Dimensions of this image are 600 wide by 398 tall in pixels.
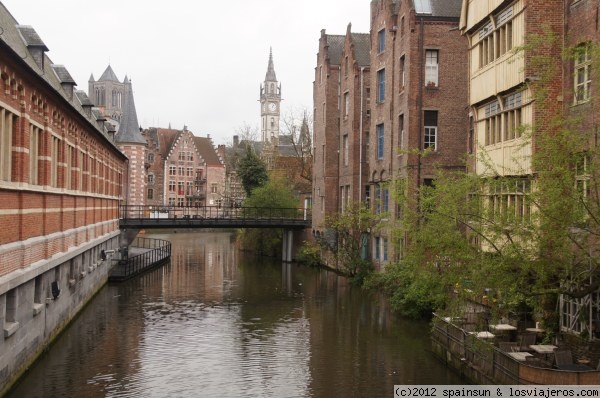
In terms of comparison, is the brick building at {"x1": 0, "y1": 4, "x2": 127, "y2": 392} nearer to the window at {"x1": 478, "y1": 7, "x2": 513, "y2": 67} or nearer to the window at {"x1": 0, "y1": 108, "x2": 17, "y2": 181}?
Result: the window at {"x1": 0, "y1": 108, "x2": 17, "y2": 181}

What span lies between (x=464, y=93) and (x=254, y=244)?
1235 inches

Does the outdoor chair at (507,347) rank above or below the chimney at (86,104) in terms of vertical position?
below

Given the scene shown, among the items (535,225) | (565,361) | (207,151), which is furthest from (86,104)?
(207,151)

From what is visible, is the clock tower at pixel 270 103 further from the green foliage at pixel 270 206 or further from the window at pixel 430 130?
the window at pixel 430 130

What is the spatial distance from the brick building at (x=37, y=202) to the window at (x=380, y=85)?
50.5 ft

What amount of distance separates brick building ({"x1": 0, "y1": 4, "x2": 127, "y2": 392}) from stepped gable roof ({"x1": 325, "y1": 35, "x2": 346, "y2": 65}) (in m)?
23.0

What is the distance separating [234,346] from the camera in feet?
70.2

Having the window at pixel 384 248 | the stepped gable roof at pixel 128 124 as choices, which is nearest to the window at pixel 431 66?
the window at pixel 384 248

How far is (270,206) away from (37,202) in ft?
124

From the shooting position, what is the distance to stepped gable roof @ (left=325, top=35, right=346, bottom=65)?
4809cm

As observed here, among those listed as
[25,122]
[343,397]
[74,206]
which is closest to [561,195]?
[343,397]

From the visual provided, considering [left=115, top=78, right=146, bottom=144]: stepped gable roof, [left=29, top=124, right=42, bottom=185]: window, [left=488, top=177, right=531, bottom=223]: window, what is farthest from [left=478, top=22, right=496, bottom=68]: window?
[left=115, top=78, right=146, bottom=144]: stepped gable roof

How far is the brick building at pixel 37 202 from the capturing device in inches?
587

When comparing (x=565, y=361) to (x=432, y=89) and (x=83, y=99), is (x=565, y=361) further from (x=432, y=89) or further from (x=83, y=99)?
(x=83, y=99)
